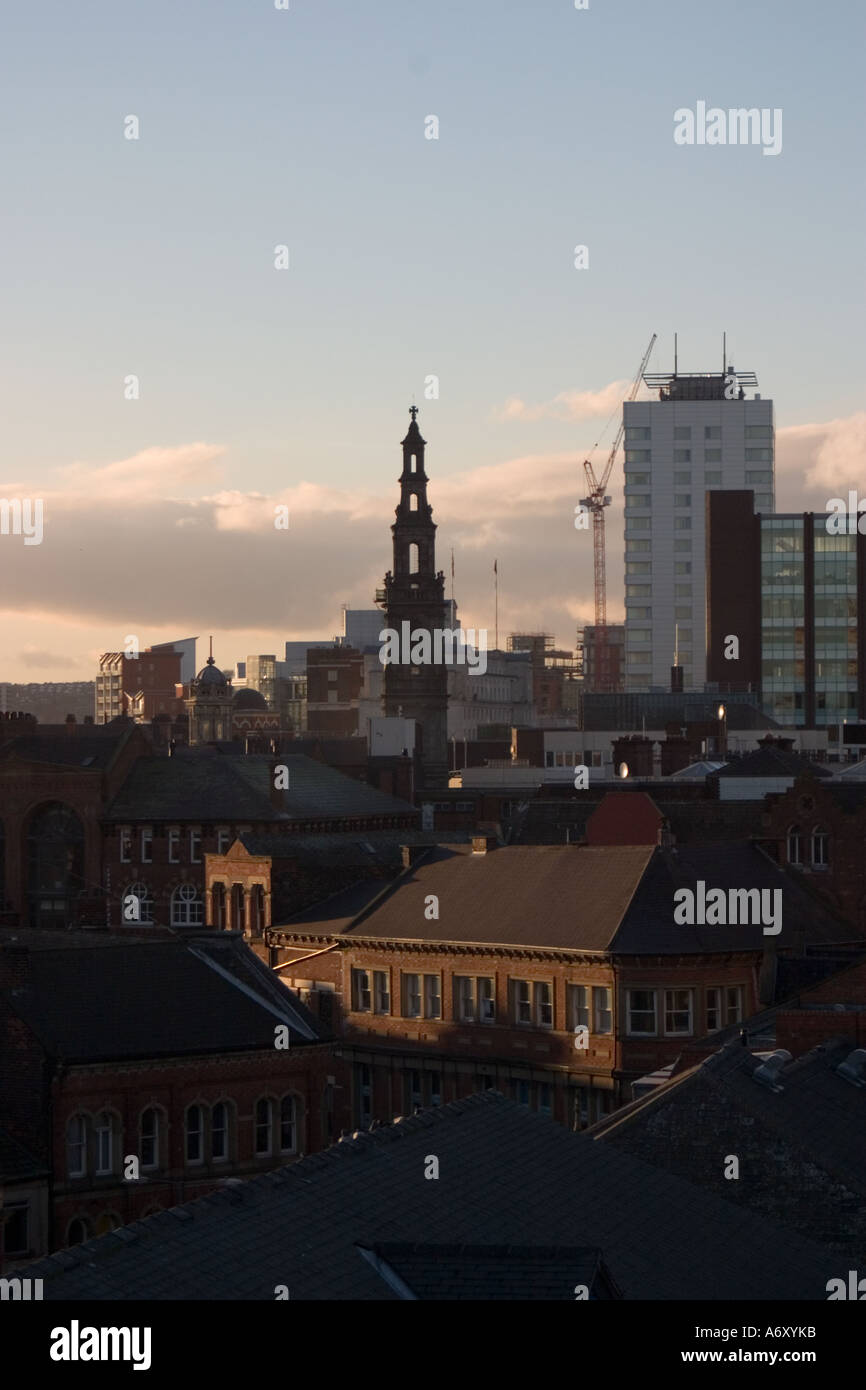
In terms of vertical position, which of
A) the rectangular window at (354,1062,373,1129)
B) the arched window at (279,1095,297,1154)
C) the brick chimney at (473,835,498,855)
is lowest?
the rectangular window at (354,1062,373,1129)

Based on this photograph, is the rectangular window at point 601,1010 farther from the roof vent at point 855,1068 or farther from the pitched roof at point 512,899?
the roof vent at point 855,1068

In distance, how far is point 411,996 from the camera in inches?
3059

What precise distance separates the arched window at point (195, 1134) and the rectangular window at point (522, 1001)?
20250mm

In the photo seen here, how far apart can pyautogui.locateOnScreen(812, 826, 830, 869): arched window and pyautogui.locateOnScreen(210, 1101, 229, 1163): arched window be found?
3884cm

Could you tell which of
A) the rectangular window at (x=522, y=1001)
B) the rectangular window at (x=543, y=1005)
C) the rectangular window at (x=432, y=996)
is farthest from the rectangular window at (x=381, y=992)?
the rectangular window at (x=543, y=1005)

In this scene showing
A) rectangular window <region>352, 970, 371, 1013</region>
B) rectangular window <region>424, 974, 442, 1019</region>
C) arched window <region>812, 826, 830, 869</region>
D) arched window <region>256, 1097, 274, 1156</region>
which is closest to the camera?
arched window <region>256, 1097, 274, 1156</region>

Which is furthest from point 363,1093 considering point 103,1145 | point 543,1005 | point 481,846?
point 103,1145

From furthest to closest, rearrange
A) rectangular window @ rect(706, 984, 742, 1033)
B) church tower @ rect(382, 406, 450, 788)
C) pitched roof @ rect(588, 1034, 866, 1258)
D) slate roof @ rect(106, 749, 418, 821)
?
1. church tower @ rect(382, 406, 450, 788)
2. slate roof @ rect(106, 749, 418, 821)
3. rectangular window @ rect(706, 984, 742, 1033)
4. pitched roof @ rect(588, 1034, 866, 1258)

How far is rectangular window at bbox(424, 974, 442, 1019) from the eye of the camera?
7656cm

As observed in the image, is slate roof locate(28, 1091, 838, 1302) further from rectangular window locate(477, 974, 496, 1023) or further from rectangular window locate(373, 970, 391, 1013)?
rectangular window locate(373, 970, 391, 1013)

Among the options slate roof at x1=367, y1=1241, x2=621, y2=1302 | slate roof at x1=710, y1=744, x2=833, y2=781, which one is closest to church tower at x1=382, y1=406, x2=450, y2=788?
slate roof at x1=710, y1=744, x2=833, y2=781

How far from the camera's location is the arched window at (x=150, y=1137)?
53.5 m
